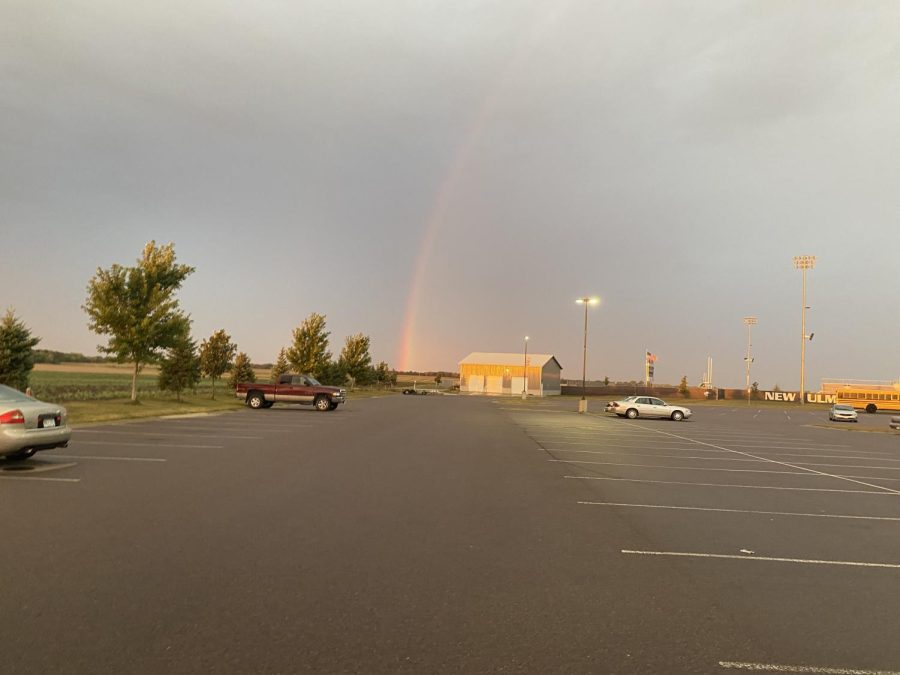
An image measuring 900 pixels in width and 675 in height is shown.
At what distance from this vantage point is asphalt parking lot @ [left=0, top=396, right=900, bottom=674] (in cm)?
422

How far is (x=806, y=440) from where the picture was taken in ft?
84.2

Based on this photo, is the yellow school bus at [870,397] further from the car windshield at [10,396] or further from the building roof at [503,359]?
the car windshield at [10,396]

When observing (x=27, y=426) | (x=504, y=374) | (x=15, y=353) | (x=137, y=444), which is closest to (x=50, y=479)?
(x=27, y=426)

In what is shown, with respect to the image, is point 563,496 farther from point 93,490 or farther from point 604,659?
point 93,490

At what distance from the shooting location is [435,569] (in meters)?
6.11

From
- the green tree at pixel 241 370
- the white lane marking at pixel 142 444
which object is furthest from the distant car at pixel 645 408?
the white lane marking at pixel 142 444

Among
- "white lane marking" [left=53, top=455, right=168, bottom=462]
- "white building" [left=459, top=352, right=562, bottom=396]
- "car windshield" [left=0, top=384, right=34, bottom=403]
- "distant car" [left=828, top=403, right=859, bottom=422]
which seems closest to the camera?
"car windshield" [left=0, top=384, right=34, bottom=403]

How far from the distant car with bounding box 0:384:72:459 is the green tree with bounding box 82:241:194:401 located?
20.4m

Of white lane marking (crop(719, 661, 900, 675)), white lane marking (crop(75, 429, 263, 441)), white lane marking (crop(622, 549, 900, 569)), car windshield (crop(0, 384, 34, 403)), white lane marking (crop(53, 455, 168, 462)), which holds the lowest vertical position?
white lane marking (crop(75, 429, 263, 441))

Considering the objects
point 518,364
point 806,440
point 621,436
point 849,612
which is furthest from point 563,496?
point 518,364

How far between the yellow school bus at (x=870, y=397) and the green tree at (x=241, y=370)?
2502 inches

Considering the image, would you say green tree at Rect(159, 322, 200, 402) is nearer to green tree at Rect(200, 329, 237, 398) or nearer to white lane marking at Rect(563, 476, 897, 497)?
green tree at Rect(200, 329, 237, 398)

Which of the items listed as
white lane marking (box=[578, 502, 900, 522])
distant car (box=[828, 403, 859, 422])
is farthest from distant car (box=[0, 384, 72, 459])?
distant car (box=[828, 403, 859, 422])

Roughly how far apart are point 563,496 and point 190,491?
234 inches
